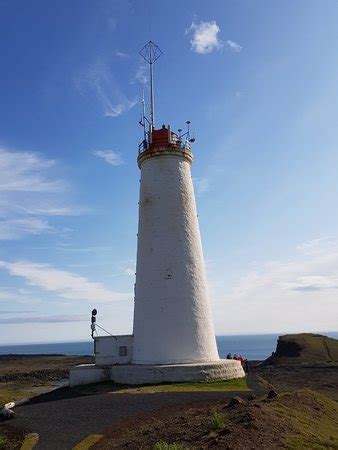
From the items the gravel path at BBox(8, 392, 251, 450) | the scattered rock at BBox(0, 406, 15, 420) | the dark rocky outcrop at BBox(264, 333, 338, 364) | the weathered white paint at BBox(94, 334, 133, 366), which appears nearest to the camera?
the gravel path at BBox(8, 392, 251, 450)

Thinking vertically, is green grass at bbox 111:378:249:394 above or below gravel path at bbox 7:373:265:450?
above

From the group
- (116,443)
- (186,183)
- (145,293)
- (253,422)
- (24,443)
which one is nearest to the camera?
(253,422)

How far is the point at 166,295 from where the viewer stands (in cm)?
1959

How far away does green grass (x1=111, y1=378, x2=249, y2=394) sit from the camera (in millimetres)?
16453

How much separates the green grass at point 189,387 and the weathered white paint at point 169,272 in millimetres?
1632

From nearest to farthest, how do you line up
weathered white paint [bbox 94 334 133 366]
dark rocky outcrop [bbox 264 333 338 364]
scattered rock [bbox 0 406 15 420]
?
1. scattered rock [bbox 0 406 15 420]
2. weathered white paint [bbox 94 334 133 366]
3. dark rocky outcrop [bbox 264 333 338 364]

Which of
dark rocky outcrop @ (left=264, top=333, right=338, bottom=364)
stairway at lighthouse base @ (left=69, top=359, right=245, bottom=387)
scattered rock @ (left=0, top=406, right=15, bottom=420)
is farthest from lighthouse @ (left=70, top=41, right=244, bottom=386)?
dark rocky outcrop @ (left=264, top=333, right=338, bottom=364)

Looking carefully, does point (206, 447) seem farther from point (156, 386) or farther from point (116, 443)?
point (156, 386)

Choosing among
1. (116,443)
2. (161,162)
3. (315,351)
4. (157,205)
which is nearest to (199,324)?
(157,205)

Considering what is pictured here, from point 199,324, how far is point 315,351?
122 ft

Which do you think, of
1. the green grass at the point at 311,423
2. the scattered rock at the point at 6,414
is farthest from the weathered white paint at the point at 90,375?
the green grass at the point at 311,423

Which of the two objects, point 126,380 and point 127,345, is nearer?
point 126,380

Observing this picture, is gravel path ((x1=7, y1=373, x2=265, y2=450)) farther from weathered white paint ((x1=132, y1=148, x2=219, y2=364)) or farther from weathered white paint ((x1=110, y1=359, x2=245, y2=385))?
weathered white paint ((x1=132, y1=148, x2=219, y2=364))

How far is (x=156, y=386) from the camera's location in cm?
1730
